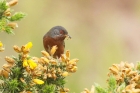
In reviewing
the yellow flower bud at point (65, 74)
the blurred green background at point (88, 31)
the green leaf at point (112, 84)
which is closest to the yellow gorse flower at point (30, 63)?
the yellow flower bud at point (65, 74)

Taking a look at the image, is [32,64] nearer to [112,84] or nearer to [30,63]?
[30,63]

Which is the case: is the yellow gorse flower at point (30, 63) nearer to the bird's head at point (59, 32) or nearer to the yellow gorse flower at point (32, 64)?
the yellow gorse flower at point (32, 64)

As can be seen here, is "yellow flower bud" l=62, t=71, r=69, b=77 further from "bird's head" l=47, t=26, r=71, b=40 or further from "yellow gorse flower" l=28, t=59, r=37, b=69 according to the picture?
"bird's head" l=47, t=26, r=71, b=40

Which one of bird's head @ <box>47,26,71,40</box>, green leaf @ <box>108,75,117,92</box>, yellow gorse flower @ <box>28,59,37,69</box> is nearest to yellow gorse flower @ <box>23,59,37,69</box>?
yellow gorse flower @ <box>28,59,37,69</box>

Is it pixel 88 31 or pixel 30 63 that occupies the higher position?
pixel 88 31

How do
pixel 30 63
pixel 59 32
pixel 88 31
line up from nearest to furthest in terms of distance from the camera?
pixel 30 63 < pixel 59 32 < pixel 88 31

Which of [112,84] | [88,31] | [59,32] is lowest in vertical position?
[112,84]

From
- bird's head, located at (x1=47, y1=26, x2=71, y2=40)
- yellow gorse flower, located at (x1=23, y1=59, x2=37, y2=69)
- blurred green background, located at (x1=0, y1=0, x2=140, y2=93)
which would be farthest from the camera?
blurred green background, located at (x1=0, y1=0, x2=140, y2=93)

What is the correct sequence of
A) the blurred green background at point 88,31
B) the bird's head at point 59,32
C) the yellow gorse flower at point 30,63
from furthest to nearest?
the blurred green background at point 88,31
the bird's head at point 59,32
the yellow gorse flower at point 30,63

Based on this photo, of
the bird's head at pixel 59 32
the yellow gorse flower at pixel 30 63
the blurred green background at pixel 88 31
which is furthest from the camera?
the blurred green background at pixel 88 31

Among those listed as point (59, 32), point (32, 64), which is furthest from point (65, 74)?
point (59, 32)
